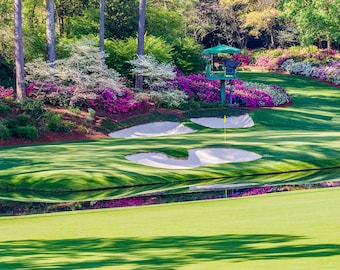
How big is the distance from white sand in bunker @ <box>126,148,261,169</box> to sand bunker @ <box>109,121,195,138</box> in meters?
7.38

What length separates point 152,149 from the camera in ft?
99.8

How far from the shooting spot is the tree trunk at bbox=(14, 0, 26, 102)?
35691 mm

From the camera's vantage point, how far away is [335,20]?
191 ft

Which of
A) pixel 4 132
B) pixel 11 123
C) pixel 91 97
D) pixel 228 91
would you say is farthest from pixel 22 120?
pixel 228 91

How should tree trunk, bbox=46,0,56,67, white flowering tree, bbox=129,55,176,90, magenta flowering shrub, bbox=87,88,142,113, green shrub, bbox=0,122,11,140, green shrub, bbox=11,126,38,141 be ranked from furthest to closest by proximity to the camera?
white flowering tree, bbox=129,55,176,90
magenta flowering shrub, bbox=87,88,142,113
tree trunk, bbox=46,0,56,67
green shrub, bbox=11,126,38,141
green shrub, bbox=0,122,11,140

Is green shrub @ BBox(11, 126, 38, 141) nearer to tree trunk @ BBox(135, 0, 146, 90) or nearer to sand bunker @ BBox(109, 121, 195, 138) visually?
sand bunker @ BBox(109, 121, 195, 138)

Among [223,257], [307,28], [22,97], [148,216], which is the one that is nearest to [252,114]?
[22,97]

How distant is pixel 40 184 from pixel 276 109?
84.9 ft

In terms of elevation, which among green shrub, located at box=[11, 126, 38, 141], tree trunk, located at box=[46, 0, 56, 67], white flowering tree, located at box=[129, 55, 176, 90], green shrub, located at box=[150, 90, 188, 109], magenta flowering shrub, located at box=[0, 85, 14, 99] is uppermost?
tree trunk, located at box=[46, 0, 56, 67]

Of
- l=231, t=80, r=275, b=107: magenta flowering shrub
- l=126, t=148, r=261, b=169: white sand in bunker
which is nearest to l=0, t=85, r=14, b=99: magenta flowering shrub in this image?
l=126, t=148, r=261, b=169: white sand in bunker

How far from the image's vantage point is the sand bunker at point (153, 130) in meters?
37.5

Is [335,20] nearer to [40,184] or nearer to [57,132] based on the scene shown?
[57,132]

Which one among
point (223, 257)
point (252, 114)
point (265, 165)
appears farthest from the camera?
point (252, 114)

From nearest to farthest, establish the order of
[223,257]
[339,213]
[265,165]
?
1. [223,257]
2. [339,213]
3. [265,165]
